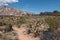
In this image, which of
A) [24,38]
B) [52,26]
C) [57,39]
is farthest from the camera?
[52,26]

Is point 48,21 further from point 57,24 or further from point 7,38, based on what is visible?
point 7,38

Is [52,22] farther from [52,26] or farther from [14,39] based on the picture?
[14,39]

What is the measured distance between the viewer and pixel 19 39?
1609 centimetres

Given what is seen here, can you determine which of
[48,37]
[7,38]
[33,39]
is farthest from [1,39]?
[48,37]

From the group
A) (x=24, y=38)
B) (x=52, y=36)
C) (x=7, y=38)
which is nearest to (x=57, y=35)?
(x=52, y=36)

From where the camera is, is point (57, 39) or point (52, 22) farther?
point (52, 22)

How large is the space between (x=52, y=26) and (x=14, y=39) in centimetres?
519

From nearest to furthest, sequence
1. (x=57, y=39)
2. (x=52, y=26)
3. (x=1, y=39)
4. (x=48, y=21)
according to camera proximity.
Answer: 1. (x=57, y=39)
2. (x=1, y=39)
3. (x=52, y=26)
4. (x=48, y=21)

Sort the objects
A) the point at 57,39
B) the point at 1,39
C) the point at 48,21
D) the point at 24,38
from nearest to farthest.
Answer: the point at 57,39 < the point at 1,39 < the point at 24,38 < the point at 48,21

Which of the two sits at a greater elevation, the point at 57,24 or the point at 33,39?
the point at 57,24

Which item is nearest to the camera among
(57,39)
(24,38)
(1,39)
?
(57,39)

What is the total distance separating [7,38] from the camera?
15758 mm

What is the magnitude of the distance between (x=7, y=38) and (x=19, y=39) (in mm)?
1257

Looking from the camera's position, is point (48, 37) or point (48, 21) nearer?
point (48, 37)
